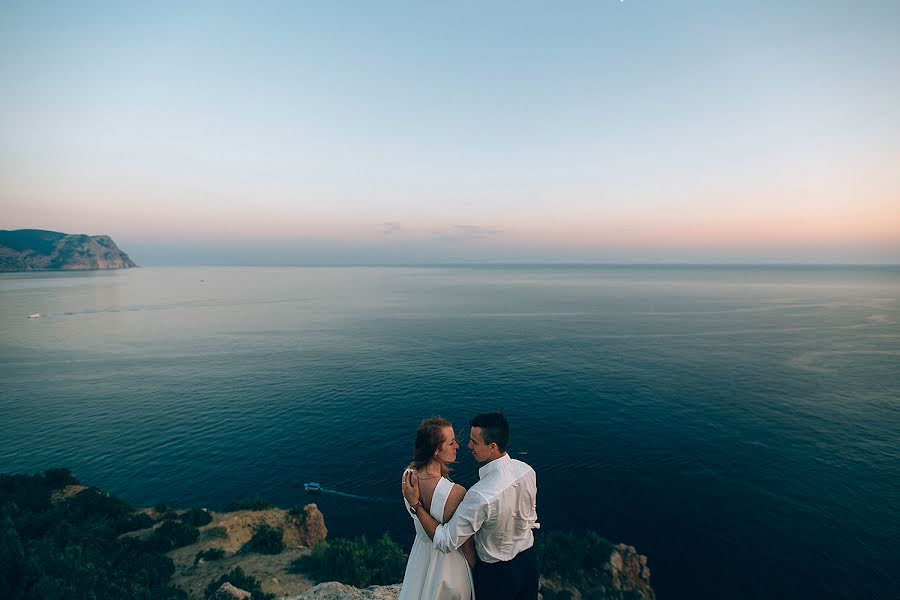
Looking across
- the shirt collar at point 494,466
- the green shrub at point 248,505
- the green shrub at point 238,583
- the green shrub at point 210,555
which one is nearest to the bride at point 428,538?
the shirt collar at point 494,466

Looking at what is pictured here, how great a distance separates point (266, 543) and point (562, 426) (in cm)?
3272

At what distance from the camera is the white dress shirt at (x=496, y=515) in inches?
173

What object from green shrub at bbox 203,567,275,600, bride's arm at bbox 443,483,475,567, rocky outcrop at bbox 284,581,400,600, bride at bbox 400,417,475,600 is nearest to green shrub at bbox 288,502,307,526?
green shrub at bbox 203,567,275,600

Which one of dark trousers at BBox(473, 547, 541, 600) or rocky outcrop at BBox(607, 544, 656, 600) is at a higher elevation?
dark trousers at BBox(473, 547, 541, 600)

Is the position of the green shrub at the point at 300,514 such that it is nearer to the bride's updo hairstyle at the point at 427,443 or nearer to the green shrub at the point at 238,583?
the green shrub at the point at 238,583

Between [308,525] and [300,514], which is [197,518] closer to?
[300,514]

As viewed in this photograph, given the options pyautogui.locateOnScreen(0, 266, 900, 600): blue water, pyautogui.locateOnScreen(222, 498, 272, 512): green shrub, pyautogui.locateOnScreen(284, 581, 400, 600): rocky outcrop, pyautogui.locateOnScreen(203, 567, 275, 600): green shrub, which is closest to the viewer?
pyautogui.locateOnScreen(284, 581, 400, 600): rocky outcrop

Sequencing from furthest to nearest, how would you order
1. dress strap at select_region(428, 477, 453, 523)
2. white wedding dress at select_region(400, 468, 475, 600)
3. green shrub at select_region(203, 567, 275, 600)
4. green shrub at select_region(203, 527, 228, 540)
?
green shrub at select_region(203, 527, 228, 540) → green shrub at select_region(203, 567, 275, 600) → white wedding dress at select_region(400, 468, 475, 600) → dress strap at select_region(428, 477, 453, 523)

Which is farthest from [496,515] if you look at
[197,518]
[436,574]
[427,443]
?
[197,518]

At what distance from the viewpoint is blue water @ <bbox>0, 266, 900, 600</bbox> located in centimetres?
2850

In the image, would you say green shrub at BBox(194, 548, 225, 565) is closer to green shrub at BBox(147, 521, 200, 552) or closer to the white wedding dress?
green shrub at BBox(147, 521, 200, 552)

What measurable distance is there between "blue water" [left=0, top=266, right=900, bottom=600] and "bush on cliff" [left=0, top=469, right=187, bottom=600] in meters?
7.10

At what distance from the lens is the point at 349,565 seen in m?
18.1

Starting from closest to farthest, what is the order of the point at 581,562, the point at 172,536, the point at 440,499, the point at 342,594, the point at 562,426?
the point at 440,499
the point at 342,594
the point at 172,536
the point at 581,562
the point at 562,426
